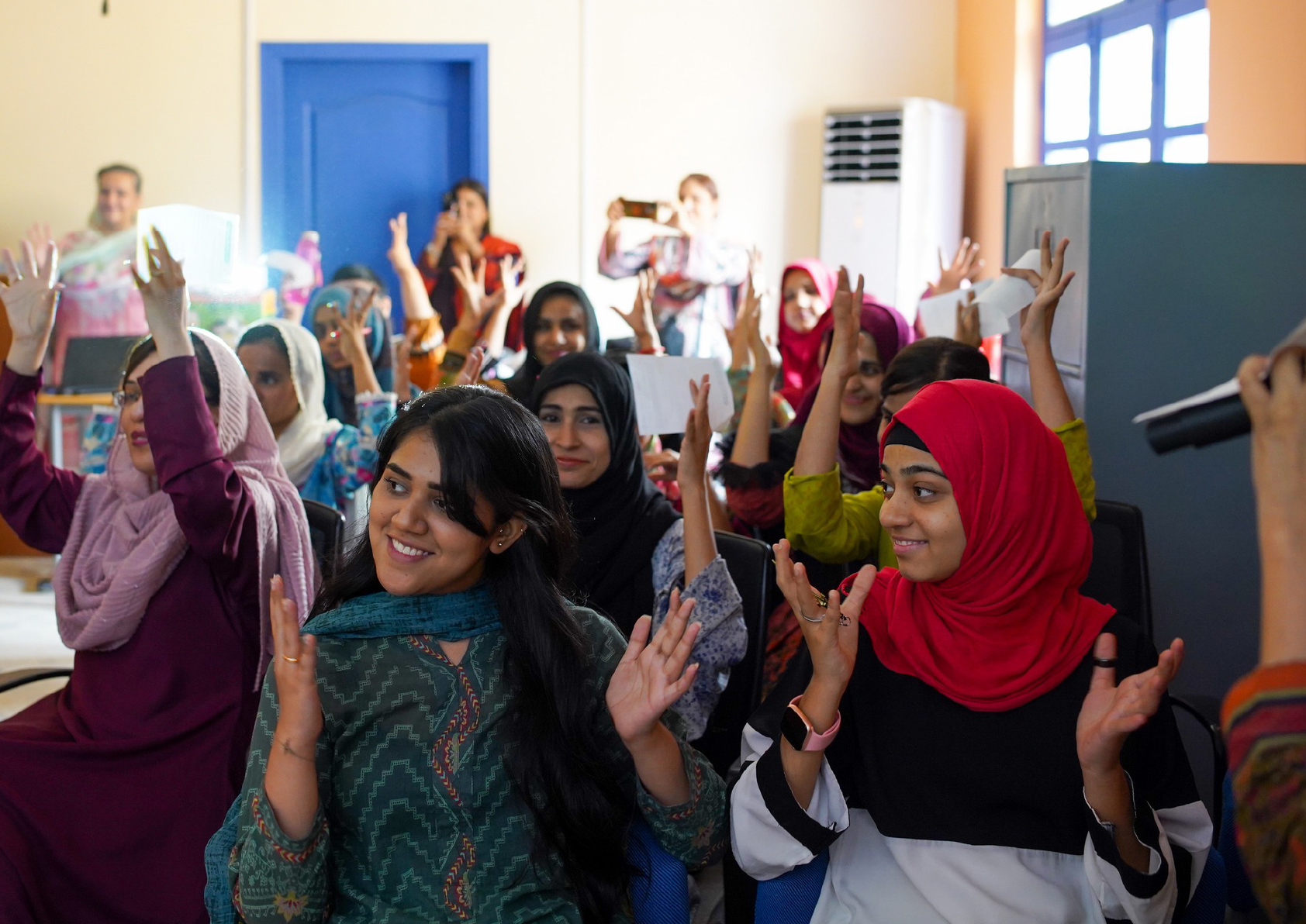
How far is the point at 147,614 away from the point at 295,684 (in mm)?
854

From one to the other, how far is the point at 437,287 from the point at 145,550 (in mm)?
4177

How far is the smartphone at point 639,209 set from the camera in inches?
199

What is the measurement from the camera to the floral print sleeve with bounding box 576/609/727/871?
1.46m

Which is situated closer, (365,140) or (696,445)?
(696,445)

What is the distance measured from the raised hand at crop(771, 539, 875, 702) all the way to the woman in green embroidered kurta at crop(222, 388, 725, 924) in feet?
0.47

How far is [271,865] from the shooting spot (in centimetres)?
131

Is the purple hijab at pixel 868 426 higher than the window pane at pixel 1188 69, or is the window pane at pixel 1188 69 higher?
the window pane at pixel 1188 69

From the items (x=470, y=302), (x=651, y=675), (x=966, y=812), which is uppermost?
(x=470, y=302)

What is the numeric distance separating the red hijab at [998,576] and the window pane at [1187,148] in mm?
2788

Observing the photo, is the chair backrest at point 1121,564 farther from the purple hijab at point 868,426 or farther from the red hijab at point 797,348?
the red hijab at point 797,348

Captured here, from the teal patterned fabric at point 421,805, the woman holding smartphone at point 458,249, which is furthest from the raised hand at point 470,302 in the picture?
the teal patterned fabric at point 421,805

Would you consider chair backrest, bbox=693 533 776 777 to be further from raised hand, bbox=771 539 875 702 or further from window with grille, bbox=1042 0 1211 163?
window with grille, bbox=1042 0 1211 163

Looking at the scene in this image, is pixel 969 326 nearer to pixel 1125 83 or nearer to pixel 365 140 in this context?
pixel 1125 83

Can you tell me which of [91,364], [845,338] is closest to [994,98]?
[845,338]
